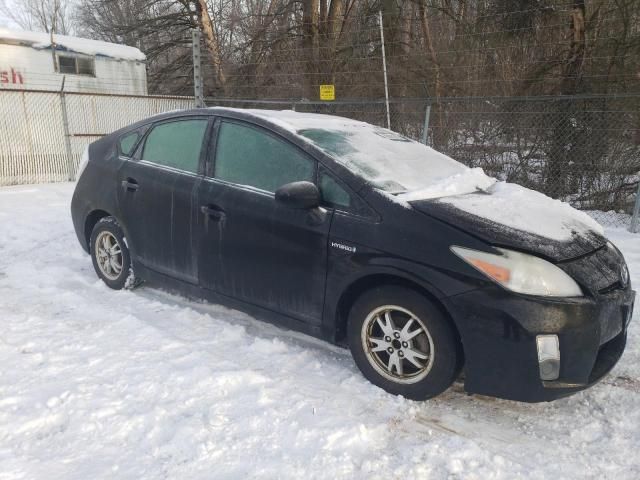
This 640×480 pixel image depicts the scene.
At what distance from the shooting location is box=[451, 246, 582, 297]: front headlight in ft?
8.63

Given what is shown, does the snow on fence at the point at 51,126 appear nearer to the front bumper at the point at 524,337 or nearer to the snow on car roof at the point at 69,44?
the snow on car roof at the point at 69,44

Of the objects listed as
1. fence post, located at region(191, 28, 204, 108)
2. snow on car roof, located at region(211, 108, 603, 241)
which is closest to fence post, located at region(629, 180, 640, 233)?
snow on car roof, located at region(211, 108, 603, 241)

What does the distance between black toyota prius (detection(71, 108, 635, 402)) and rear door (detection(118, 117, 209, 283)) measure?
1 centimetres

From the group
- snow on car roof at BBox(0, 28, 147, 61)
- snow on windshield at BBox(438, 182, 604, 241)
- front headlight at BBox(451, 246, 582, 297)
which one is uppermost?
snow on car roof at BBox(0, 28, 147, 61)

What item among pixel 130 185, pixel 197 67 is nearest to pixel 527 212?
pixel 130 185

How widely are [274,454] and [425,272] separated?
118 centimetres

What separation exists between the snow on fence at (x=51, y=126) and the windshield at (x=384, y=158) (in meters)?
8.78

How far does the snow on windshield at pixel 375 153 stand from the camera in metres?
3.31

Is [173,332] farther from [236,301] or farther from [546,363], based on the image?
[546,363]

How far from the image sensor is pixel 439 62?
10.1m

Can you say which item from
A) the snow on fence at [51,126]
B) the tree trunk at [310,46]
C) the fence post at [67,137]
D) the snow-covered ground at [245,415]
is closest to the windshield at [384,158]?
the snow-covered ground at [245,415]

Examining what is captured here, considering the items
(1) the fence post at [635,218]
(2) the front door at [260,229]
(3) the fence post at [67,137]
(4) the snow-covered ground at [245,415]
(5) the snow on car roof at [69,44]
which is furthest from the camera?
(5) the snow on car roof at [69,44]

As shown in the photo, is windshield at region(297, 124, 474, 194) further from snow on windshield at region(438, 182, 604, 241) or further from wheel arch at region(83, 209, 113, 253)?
wheel arch at region(83, 209, 113, 253)

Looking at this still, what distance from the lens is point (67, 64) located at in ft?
45.3
